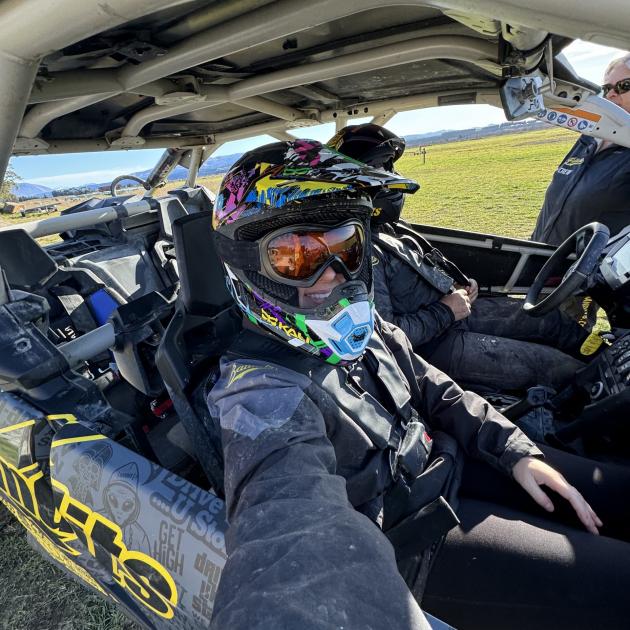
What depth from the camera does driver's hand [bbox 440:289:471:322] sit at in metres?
2.67

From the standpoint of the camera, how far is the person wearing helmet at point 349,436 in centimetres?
102

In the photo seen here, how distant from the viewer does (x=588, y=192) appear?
2869 mm

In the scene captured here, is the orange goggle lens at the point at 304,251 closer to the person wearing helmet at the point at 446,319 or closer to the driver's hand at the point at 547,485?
the driver's hand at the point at 547,485

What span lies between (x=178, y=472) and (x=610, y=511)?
1.48m

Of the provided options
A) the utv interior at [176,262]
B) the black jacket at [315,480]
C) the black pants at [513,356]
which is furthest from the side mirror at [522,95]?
the black pants at [513,356]

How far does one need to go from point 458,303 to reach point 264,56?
1.68 metres

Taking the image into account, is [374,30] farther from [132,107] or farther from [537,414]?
[537,414]

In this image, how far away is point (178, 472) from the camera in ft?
4.95

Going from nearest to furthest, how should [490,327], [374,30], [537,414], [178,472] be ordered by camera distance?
[178,472] → [374,30] → [537,414] → [490,327]

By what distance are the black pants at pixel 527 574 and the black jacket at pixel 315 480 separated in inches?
6.7

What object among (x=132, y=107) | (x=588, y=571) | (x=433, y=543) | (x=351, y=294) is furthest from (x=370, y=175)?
(x=132, y=107)

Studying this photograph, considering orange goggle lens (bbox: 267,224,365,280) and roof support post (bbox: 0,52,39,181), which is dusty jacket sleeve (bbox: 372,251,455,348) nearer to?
orange goggle lens (bbox: 267,224,365,280)

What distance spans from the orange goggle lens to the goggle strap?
0.04 m

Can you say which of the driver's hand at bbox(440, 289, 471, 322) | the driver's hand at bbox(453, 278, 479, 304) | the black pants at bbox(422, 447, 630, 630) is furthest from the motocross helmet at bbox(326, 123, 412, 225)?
the black pants at bbox(422, 447, 630, 630)
